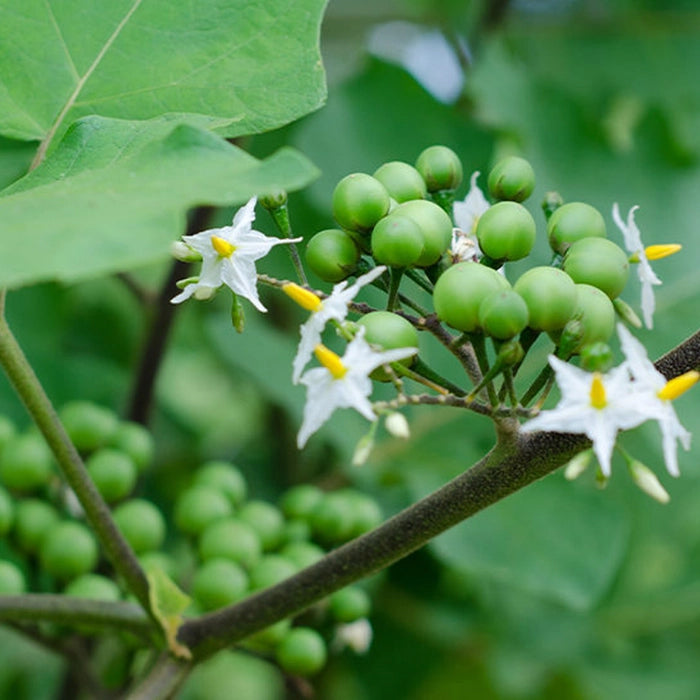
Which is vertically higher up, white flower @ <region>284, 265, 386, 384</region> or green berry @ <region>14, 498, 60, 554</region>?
white flower @ <region>284, 265, 386, 384</region>

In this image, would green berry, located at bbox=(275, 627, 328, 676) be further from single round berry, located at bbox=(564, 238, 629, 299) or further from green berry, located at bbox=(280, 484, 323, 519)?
single round berry, located at bbox=(564, 238, 629, 299)

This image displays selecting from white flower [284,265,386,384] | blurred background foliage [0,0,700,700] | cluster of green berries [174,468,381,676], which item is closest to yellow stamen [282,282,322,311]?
white flower [284,265,386,384]

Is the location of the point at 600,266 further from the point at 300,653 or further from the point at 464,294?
the point at 300,653

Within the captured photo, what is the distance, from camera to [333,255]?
70 centimetres

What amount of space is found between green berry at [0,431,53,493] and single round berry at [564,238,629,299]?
2.05ft

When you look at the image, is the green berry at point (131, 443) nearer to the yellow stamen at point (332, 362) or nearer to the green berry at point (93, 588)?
the green berry at point (93, 588)

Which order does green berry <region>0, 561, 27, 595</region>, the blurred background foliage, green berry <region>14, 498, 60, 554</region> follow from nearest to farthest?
1. green berry <region>0, 561, 27, 595</region>
2. green berry <region>14, 498, 60, 554</region>
3. the blurred background foliage

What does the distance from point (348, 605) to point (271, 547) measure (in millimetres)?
109

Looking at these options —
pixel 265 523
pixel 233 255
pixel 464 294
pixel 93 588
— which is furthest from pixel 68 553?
pixel 464 294

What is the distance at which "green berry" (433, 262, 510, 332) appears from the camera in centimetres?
63

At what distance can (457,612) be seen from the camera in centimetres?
170

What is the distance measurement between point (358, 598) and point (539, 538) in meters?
0.43

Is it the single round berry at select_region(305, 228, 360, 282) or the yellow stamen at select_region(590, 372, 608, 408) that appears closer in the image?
the yellow stamen at select_region(590, 372, 608, 408)

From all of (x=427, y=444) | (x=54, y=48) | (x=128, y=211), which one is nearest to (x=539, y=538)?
(x=427, y=444)
